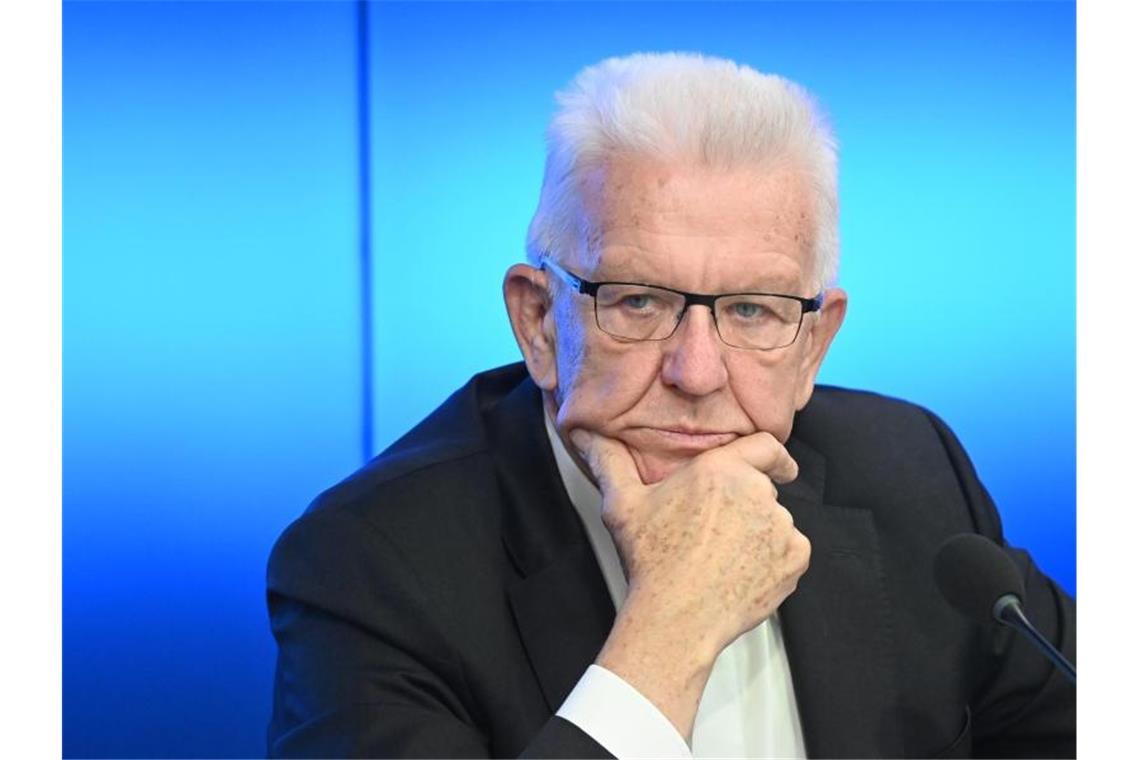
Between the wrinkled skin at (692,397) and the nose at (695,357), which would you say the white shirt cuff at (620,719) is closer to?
the wrinkled skin at (692,397)

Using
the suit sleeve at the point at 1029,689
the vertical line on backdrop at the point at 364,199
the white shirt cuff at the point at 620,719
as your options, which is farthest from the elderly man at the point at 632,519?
the vertical line on backdrop at the point at 364,199

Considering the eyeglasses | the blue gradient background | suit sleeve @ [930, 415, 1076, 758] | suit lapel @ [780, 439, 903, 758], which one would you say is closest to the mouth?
the eyeglasses

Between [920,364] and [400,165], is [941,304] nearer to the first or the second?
[920,364]

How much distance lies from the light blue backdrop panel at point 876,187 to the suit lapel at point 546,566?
66cm

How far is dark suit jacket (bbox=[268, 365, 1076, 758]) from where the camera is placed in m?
1.61

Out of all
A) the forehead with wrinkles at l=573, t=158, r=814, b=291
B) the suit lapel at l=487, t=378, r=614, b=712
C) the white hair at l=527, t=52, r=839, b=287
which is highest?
the white hair at l=527, t=52, r=839, b=287

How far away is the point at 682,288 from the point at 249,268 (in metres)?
1.04

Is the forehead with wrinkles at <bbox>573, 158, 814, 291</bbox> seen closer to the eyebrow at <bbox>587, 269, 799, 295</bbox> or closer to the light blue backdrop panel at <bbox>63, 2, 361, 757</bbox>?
the eyebrow at <bbox>587, 269, 799, 295</bbox>

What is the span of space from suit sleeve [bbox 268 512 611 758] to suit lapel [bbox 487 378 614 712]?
112 millimetres

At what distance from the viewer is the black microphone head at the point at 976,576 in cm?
152

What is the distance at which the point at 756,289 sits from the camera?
5.40ft

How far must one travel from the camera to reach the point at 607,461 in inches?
64.6

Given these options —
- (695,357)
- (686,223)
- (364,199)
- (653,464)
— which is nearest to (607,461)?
(653,464)

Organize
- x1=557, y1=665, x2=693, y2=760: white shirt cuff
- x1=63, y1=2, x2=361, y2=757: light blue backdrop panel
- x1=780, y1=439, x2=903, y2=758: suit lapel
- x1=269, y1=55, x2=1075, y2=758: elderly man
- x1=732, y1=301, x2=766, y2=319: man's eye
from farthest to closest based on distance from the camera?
x1=63, y1=2, x2=361, y2=757: light blue backdrop panel, x1=780, y1=439, x2=903, y2=758: suit lapel, x1=732, y1=301, x2=766, y2=319: man's eye, x1=269, y1=55, x2=1075, y2=758: elderly man, x1=557, y1=665, x2=693, y2=760: white shirt cuff
